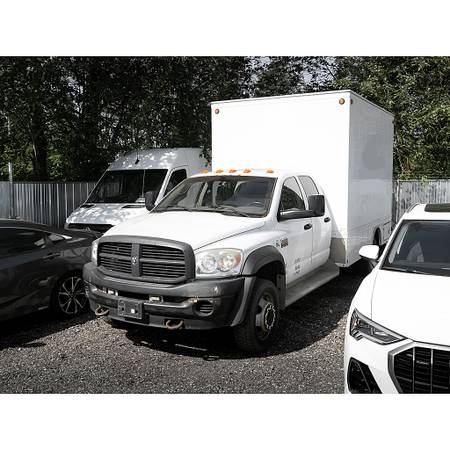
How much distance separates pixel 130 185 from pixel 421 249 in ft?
23.6

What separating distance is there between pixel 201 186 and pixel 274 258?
5.45 ft

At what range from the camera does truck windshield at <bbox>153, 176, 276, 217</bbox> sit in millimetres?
5961

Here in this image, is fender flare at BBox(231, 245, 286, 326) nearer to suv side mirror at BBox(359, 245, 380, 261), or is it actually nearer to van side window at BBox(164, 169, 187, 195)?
suv side mirror at BBox(359, 245, 380, 261)

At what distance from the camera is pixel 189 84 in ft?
46.4

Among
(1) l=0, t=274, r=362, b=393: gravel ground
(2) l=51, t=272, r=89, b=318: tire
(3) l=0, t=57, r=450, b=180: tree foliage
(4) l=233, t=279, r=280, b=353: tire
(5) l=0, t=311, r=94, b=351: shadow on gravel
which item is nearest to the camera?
(1) l=0, t=274, r=362, b=393: gravel ground

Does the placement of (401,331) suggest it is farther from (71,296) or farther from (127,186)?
(127,186)

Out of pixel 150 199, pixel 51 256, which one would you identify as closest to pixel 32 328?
pixel 51 256

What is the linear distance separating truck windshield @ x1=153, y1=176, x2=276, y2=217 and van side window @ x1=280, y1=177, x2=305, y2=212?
8.0 inches

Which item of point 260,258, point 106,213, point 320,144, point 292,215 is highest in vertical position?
point 320,144

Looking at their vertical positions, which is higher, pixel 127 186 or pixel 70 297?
pixel 127 186

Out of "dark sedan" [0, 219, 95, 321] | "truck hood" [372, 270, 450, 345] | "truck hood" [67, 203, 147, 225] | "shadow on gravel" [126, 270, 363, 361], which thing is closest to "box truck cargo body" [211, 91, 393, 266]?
"shadow on gravel" [126, 270, 363, 361]

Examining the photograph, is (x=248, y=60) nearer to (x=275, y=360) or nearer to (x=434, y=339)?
(x=275, y=360)

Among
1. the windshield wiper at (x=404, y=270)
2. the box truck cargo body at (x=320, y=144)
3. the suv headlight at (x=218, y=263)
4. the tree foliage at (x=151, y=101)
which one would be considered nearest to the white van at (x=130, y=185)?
the tree foliage at (x=151, y=101)

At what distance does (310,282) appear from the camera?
6.78 meters
